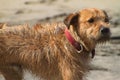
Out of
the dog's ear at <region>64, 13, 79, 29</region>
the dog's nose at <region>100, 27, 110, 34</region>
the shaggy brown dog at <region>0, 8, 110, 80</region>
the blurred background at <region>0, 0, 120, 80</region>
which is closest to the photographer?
the dog's nose at <region>100, 27, 110, 34</region>

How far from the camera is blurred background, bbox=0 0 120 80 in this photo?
11.0 metres

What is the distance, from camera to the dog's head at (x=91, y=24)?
845 cm

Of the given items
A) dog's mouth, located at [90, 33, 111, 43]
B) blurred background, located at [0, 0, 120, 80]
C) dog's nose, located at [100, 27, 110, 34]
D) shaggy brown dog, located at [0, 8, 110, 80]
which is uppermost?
dog's nose, located at [100, 27, 110, 34]

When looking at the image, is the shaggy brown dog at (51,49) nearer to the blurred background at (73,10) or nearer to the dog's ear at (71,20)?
the dog's ear at (71,20)

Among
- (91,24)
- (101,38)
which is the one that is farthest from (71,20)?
(101,38)

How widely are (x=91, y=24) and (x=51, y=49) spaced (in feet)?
2.67

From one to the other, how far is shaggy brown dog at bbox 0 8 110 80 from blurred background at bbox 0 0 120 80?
1.47 metres

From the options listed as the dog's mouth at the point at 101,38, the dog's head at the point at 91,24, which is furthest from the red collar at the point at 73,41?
the dog's mouth at the point at 101,38

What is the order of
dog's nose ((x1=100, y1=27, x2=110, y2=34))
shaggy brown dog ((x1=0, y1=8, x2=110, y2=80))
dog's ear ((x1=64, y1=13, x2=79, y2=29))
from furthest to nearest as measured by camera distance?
shaggy brown dog ((x1=0, y1=8, x2=110, y2=80)) < dog's ear ((x1=64, y1=13, x2=79, y2=29)) < dog's nose ((x1=100, y1=27, x2=110, y2=34))

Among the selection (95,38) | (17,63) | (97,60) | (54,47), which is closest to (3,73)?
(17,63)

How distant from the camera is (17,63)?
9094 millimetres

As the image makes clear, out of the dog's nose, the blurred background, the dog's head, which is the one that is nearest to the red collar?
the dog's head

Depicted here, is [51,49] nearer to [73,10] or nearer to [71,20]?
[71,20]

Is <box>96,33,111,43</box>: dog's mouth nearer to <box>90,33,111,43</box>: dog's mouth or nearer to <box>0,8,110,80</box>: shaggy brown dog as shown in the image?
<box>90,33,111,43</box>: dog's mouth
